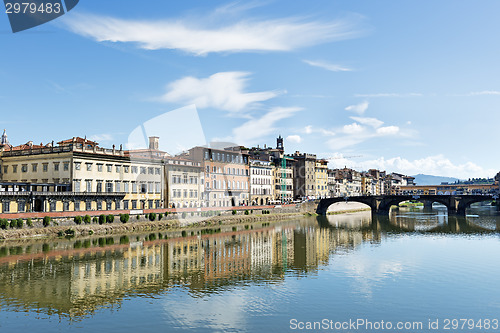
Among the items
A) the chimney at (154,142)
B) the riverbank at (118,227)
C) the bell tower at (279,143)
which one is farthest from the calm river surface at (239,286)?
the bell tower at (279,143)

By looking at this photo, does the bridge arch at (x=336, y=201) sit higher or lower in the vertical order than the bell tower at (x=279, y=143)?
lower

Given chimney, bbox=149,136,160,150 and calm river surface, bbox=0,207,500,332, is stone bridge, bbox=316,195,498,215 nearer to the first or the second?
chimney, bbox=149,136,160,150

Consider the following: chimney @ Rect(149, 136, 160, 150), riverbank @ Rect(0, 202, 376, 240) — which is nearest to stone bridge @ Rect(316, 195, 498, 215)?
riverbank @ Rect(0, 202, 376, 240)

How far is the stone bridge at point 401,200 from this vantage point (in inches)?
4638

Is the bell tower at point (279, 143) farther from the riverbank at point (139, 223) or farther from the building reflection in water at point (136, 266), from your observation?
the building reflection in water at point (136, 266)

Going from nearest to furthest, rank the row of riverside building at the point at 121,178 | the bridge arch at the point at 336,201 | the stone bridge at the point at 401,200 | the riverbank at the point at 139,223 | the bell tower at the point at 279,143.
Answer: the riverbank at the point at 139,223, the row of riverside building at the point at 121,178, the stone bridge at the point at 401,200, the bridge arch at the point at 336,201, the bell tower at the point at 279,143

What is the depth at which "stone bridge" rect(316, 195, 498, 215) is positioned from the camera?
118m

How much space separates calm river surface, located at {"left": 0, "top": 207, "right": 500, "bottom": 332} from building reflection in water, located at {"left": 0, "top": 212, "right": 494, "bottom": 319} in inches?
3.8

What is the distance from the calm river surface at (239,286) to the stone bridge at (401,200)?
64.3m

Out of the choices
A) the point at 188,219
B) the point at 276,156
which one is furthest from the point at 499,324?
the point at 276,156

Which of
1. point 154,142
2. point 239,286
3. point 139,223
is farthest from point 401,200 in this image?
point 239,286

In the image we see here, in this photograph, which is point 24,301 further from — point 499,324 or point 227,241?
point 227,241

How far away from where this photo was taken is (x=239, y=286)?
34938 mm

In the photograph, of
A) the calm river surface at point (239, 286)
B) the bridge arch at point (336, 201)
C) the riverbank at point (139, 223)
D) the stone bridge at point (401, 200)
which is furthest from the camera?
the bridge arch at point (336, 201)
